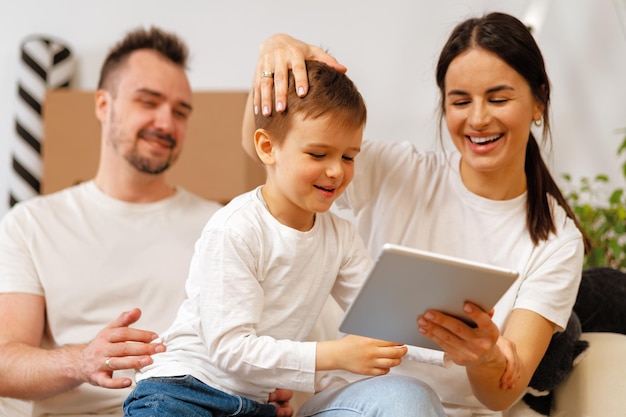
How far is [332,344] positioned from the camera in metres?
1.38

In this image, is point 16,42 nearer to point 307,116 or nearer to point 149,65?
point 149,65

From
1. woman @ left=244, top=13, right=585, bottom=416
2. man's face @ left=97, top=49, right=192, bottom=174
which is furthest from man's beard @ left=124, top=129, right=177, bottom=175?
woman @ left=244, top=13, right=585, bottom=416

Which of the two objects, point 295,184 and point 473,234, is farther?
point 473,234

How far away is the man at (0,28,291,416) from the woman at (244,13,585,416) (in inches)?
17.3

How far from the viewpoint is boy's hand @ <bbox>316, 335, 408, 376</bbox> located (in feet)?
4.41

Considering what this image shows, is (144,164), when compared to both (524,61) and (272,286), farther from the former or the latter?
(524,61)

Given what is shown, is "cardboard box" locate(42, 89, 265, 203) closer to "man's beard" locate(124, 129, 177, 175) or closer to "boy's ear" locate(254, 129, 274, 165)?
"man's beard" locate(124, 129, 177, 175)

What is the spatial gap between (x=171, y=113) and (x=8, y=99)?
1.36 m

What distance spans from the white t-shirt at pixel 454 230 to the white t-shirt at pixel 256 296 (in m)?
0.28

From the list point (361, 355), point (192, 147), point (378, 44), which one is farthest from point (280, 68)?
point (378, 44)

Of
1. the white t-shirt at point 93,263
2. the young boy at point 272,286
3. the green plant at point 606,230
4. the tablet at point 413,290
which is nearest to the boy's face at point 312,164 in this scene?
the young boy at point 272,286

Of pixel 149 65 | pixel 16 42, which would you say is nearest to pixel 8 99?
pixel 16 42

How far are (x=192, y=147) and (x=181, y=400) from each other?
1.68 meters

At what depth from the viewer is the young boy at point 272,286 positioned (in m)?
1.36
